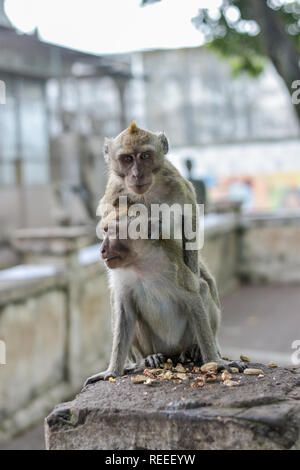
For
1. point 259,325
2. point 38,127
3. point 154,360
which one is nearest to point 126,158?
point 154,360

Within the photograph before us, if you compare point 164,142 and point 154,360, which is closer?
point 154,360

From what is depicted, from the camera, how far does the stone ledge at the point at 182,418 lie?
7.08 feet

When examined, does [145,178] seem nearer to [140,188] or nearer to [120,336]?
[140,188]

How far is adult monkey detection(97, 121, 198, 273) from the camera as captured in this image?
9.55ft

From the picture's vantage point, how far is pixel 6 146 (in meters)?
13.7

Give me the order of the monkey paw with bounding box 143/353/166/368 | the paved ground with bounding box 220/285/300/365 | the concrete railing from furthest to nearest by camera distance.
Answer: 1. the paved ground with bounding box 220/285/300/365
2. the concrete railing
3. the monkey paw with bounding box 143/353/166/368

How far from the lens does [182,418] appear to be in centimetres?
222

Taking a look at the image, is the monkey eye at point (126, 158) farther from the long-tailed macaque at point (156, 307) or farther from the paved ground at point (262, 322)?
the paved ground at point (262, 322)

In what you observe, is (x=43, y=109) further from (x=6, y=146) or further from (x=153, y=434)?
(x=153, y=434)

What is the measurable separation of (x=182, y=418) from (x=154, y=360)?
0.77 meters

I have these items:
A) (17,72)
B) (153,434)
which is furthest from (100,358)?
(17,72)

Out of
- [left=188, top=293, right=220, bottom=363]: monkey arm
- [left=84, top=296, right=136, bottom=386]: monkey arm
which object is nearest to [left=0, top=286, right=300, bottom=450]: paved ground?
[left=84, top=296, right=136, bottom=386]: monkey arm

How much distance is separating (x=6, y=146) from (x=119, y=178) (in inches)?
438

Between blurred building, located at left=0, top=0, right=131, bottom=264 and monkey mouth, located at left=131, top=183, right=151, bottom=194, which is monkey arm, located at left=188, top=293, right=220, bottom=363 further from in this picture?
blurred building, located at left=0, top=0, right=131, bottom=264
